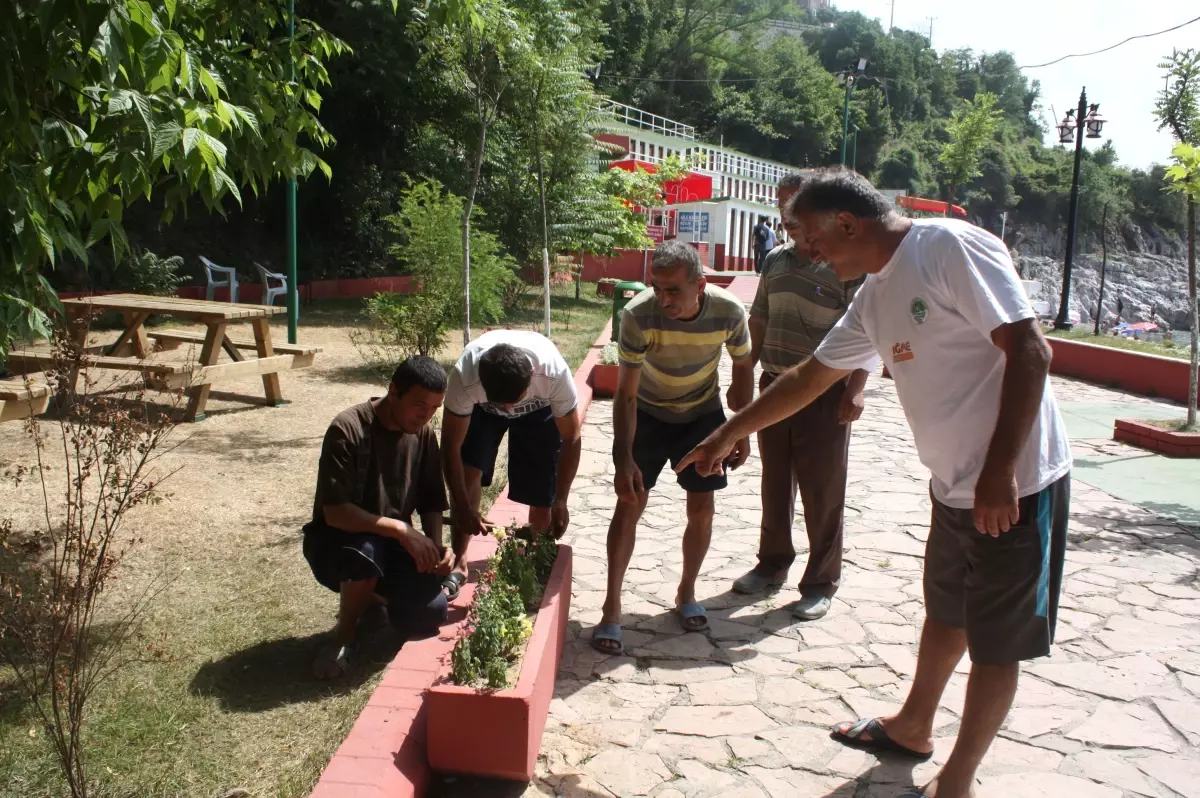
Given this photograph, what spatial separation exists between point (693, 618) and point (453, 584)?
1096 mm

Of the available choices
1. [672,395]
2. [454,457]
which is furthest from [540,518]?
[672,395]

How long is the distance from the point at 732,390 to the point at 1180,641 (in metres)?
2.27

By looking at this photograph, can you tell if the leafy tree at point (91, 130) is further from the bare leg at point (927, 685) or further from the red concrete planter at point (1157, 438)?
the red concrete planter at point (1157, 438)

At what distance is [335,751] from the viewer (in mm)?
3039

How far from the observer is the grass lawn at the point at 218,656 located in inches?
119

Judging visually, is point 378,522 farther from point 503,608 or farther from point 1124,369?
point 1124,369

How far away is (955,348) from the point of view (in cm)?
267

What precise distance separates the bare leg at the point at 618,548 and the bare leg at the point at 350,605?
100 cm

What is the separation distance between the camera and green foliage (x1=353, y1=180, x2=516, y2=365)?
986 cm

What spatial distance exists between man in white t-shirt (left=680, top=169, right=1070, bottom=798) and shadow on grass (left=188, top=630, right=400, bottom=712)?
6.86 feet

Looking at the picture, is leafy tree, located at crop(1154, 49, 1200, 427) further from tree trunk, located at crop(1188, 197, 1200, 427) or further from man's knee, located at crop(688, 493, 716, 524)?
man's knee, located at crop(688, 493, 716, 524)

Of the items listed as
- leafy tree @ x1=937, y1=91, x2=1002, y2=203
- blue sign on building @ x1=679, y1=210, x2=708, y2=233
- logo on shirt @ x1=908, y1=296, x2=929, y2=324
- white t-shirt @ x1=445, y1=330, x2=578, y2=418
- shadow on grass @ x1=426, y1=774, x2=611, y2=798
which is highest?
leafy tree @ x1=937, y1=91, x2=1002, y2=203

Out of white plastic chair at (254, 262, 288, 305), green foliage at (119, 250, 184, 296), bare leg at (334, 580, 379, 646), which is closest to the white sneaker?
bare leg at (334, 580, 379, 646)

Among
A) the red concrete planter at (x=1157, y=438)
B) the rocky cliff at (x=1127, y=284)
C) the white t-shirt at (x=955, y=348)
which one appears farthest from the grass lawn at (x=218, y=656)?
the rocky cliff at (x=1127, y=284)
